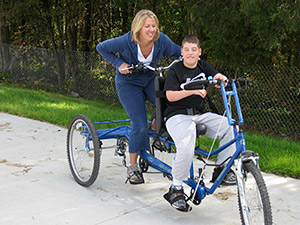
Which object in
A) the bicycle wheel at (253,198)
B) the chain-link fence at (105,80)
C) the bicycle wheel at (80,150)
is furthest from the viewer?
the chain-link fence at (105,80)

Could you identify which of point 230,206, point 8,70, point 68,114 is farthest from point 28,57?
point 230,206

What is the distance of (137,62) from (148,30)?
1.26 feet

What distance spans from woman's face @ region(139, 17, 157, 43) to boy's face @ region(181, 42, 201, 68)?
1.80 feet

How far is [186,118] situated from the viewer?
12.4 ft

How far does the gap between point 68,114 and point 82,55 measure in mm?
4755

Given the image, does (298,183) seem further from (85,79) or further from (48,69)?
(48,69)

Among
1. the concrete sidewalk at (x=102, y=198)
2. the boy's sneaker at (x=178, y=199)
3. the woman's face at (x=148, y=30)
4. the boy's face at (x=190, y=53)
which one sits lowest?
the concrete sidewalk at (x=102, y=198)

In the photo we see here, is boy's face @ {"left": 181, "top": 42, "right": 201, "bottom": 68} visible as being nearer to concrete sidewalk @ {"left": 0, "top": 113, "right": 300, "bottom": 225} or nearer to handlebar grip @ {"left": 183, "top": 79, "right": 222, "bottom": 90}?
handlebar grip @ {"left": 183, "top": 79, "right": 222, "bottom": 90}

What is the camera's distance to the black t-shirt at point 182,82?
382cm

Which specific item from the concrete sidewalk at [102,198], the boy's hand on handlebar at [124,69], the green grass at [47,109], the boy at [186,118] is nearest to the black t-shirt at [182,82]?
the boy at [186,118]

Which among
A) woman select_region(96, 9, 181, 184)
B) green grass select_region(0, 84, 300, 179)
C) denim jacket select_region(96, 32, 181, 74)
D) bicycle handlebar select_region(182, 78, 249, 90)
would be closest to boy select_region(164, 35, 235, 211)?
bicycle handlebar select_region(182, 78, 249, 90)

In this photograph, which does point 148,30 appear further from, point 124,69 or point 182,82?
point 182,82

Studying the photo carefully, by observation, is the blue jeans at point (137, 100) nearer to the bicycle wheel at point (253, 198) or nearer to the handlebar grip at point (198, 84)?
the handlebar grip at point (198, 84)

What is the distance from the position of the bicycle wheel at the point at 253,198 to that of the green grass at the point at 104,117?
5.90 ft
